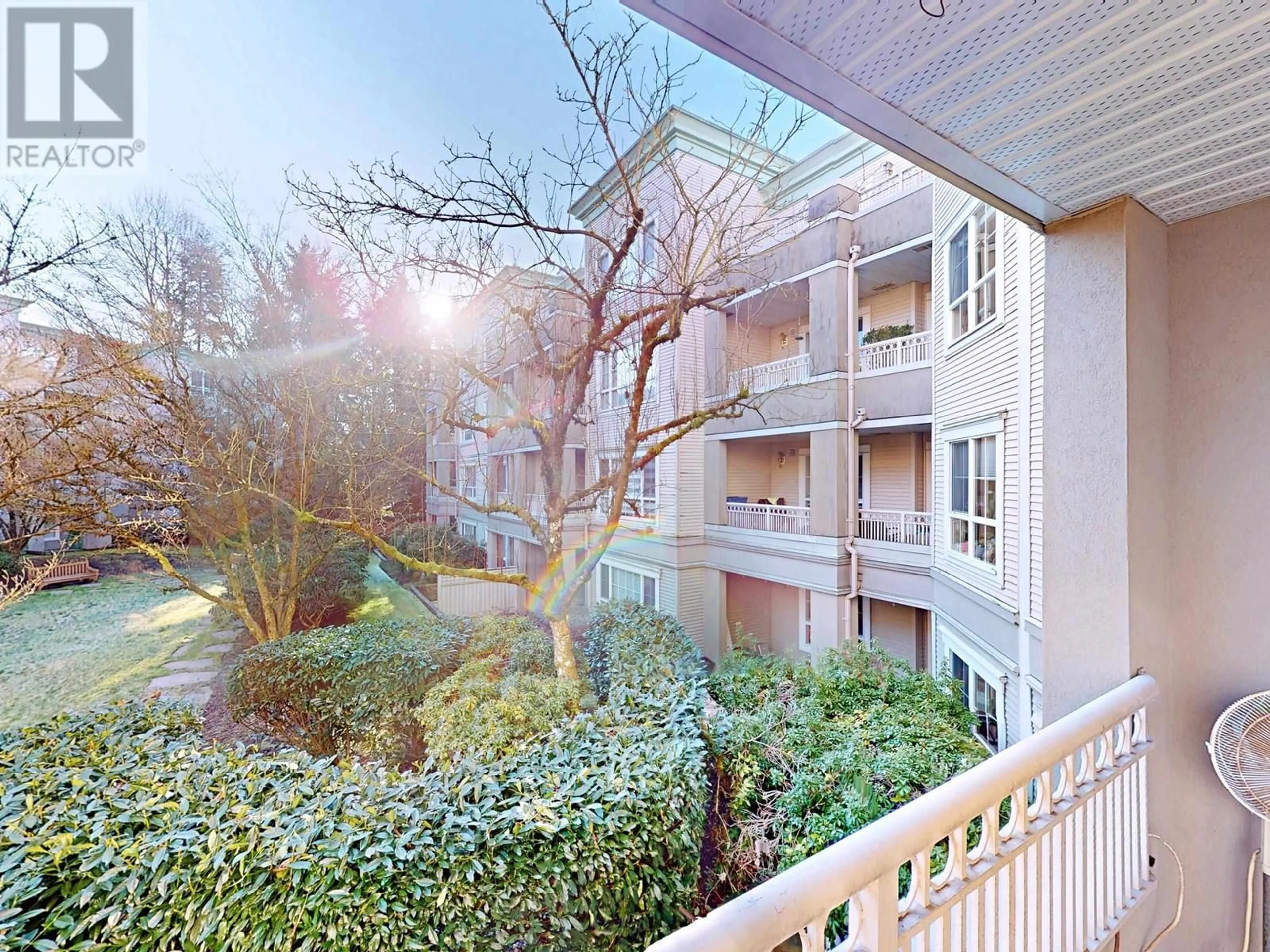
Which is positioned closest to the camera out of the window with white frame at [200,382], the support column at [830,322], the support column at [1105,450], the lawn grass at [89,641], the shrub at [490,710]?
the support column at [1105,450]

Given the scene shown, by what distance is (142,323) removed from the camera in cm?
434

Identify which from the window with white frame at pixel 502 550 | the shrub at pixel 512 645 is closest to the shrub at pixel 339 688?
the shrub at pixel 512 645

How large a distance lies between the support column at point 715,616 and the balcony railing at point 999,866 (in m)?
5.94

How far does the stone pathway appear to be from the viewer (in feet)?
15.2

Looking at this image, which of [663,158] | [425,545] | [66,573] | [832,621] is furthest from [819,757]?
[66,573]

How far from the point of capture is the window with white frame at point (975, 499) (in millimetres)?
3930

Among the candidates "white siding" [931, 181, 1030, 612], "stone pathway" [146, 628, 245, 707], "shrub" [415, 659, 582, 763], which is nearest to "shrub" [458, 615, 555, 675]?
"shrub" [415, 659, 582, 763]

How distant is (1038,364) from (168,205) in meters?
7.27

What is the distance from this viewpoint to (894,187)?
5.97m

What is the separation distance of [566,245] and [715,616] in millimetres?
5518

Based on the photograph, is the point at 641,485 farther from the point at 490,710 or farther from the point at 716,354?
the point at 490,710

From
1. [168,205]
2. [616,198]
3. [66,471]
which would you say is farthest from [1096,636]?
[168,205]

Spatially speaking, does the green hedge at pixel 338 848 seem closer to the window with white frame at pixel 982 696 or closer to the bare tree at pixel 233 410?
the bare tree at pixel 233 410

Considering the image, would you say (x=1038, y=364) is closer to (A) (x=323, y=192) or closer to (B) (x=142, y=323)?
(A) (x=323, y=192)
